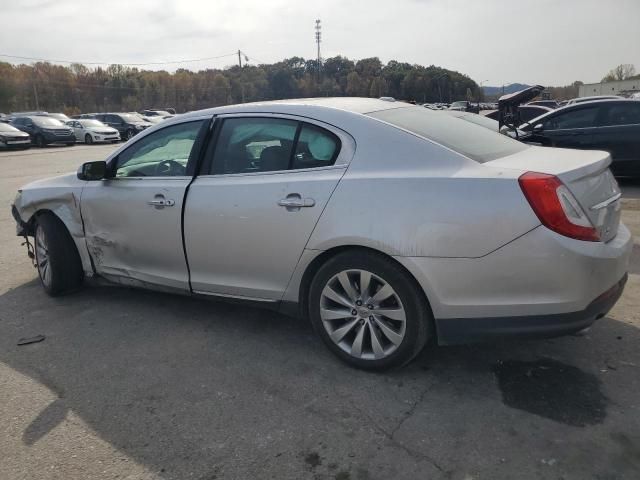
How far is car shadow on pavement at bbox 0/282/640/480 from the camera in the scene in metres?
2.38

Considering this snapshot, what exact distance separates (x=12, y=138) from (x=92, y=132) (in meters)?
4.72

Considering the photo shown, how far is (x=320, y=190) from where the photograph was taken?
10.2 feet

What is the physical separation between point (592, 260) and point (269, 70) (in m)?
84.8

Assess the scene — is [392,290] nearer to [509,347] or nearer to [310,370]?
[310,370]

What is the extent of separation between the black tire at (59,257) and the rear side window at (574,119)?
7.83 metres

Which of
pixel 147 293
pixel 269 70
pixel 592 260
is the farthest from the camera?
pixel 269 70

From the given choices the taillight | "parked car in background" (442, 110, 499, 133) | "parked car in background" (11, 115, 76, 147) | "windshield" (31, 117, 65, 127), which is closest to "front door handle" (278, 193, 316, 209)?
the taillight

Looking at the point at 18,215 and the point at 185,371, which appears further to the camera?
the point at 18,215

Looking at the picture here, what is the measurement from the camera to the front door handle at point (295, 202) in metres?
3.13

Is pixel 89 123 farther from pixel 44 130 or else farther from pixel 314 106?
pixel 314 106

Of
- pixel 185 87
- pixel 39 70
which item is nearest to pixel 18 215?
pixel 39 70

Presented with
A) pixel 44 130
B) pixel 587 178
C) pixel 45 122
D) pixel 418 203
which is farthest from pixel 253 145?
pixel 45 122

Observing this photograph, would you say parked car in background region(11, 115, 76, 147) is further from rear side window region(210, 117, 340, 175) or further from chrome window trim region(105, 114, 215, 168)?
rear side window region(210, 117, 340, 175)

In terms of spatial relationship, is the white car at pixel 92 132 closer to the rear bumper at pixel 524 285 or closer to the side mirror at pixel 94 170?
the side mirror at pixel 94 170
